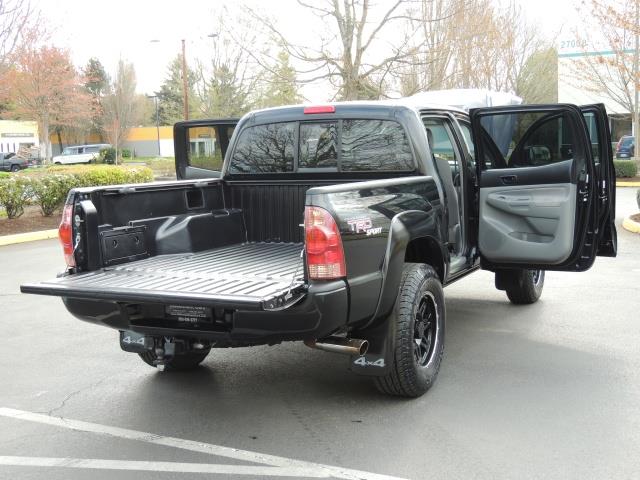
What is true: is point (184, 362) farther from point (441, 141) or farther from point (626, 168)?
point (626, 168)

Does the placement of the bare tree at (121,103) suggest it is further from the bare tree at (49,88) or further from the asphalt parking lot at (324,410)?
the asphalt parking lot at (324,410)

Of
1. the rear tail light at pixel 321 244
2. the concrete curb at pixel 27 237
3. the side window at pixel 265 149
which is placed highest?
the side window at pixel 265 149

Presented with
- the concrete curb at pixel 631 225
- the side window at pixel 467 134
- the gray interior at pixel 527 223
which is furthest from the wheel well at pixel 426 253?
the concrete curb at pixel 631 225

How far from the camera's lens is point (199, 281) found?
14.3ft

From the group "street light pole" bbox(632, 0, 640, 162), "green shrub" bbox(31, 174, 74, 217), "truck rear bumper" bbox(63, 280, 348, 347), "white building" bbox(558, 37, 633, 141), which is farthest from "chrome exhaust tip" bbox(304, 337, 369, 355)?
"white building" bbox(558, 37, 633, 141)

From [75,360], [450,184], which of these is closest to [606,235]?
[450,184]

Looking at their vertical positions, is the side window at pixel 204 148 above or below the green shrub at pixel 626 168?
above

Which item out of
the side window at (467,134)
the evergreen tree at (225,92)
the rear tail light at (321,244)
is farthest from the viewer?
the evergreen tree at (225,92)

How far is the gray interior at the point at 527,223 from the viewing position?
5.80 meters

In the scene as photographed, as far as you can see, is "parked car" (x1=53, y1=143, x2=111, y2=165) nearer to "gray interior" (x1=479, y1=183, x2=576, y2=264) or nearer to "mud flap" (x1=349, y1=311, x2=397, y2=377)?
"gray interior" (x1=479, y1=183, x2=576, y2=264)

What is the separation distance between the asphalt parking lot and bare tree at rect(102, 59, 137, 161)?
53.9 meters

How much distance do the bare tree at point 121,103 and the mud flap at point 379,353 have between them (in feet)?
183

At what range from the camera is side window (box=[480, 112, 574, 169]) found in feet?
20.0

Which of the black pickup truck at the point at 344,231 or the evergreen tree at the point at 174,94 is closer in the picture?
the black pickup truck at the point at 344,231
